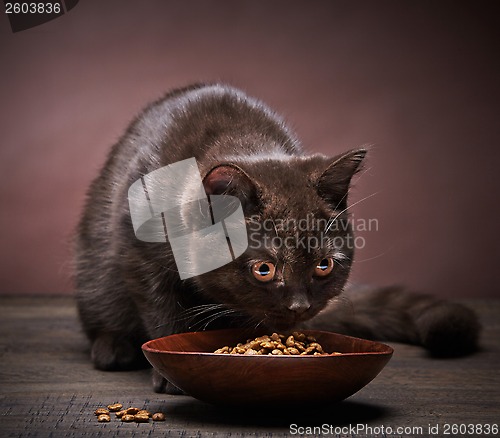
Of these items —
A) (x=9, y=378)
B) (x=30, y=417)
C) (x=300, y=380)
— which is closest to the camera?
(x=300, y=380)

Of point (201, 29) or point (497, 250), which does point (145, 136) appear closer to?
point (201, 29)

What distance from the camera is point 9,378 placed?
6.97 ft

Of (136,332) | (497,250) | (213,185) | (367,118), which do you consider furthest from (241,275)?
(497,250)

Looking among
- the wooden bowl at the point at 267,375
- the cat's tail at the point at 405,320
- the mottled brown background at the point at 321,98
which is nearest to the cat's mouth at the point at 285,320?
the wooden bowl at the point at 267,375

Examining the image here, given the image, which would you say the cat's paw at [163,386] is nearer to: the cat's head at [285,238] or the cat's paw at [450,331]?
the cat's head at [285,238]

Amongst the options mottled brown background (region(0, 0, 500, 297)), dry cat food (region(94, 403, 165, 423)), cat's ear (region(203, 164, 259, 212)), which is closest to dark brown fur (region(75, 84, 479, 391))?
cat's ear (region(203, 164, 259, 212))

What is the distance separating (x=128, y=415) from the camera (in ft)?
5.55

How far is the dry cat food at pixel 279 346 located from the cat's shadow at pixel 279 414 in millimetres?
121

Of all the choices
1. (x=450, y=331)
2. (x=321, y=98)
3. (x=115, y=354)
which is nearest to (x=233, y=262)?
(x=115, y=354)

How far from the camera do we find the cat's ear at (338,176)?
1.84 metres

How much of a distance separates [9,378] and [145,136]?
2.52 feet

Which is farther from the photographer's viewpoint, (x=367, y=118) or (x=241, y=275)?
(x=367, y=118)

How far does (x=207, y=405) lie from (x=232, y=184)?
1.68ft

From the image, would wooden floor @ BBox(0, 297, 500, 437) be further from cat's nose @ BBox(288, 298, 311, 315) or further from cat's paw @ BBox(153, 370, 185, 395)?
cat's nose @ BBox(288, 298, 311, 315)
